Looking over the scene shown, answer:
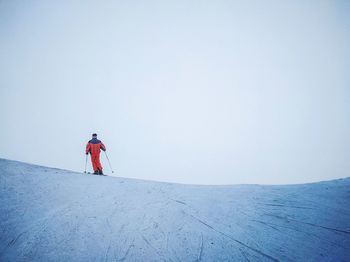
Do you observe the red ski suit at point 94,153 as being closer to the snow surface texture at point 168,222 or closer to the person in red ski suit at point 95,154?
the person in red ski suit at point 95,154

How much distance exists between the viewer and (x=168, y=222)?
4.32 metres

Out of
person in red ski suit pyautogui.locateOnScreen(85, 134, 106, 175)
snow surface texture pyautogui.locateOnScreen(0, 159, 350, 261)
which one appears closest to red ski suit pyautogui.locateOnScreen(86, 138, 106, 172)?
person in red ski suit pyautogui.locateOnScreen(85, 134, 106, 175)

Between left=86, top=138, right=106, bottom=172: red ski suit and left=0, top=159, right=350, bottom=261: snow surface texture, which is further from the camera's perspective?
left=86, top=138, right=106, bottom=172: red ski suit

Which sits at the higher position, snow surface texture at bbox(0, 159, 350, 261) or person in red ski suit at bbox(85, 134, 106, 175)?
person in red ski suit at bbox(85, 134, 106, 175)

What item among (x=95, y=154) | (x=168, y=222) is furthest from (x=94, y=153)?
(x=168, y=222)

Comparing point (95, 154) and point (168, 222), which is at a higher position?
point (95, 154)

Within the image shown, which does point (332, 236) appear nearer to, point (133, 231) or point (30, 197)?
point (133, 231)

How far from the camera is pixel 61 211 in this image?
14.8 ft

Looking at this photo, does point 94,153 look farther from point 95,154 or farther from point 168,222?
point 168,222

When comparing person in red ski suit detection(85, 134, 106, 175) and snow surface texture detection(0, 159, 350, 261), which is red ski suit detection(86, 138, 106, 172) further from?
snow surface texture detection(0, 159, 350, 261)

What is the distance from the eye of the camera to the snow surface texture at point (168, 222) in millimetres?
3537

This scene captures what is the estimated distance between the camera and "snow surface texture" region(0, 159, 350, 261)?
11.6ft

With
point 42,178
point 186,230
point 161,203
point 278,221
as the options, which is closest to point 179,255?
point 186,230

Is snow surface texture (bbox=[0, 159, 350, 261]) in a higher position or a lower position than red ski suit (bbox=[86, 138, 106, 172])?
lower
